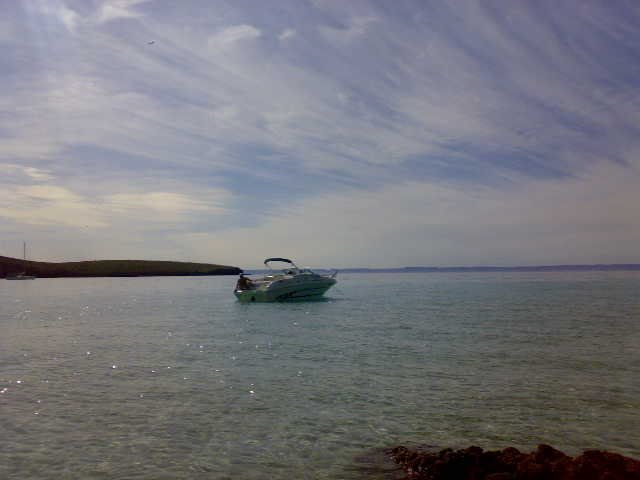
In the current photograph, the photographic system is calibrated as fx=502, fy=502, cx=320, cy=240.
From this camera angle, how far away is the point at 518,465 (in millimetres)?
7648

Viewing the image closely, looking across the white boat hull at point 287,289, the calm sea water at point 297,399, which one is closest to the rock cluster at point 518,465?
the calm sea water at point 297,399

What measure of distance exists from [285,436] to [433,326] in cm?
2158

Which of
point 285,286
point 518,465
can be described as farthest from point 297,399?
point 285,286

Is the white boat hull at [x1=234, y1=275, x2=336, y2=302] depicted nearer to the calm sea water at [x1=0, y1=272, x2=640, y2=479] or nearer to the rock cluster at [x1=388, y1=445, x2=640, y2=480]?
the calm sea water at [x1=0, y1=272, x2=640, y2=479]

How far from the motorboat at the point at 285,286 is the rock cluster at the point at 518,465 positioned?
146 feet

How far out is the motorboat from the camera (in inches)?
2103

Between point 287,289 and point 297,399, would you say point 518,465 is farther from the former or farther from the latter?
point 287,289

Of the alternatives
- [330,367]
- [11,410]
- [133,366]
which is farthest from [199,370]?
[11,410]

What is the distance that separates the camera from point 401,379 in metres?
15.8

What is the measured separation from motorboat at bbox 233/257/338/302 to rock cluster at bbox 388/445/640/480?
44634 mm

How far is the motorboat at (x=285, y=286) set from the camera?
53406mm

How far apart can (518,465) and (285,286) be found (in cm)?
4608

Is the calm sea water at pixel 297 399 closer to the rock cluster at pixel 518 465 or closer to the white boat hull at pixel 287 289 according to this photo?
the rock cluster at pixel 518 465

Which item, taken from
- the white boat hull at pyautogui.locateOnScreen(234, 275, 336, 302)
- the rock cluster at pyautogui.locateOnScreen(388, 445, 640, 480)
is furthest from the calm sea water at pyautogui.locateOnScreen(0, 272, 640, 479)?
the white boat hull at pyautogui.locateOnScreen(234, 275, 336, 302)
